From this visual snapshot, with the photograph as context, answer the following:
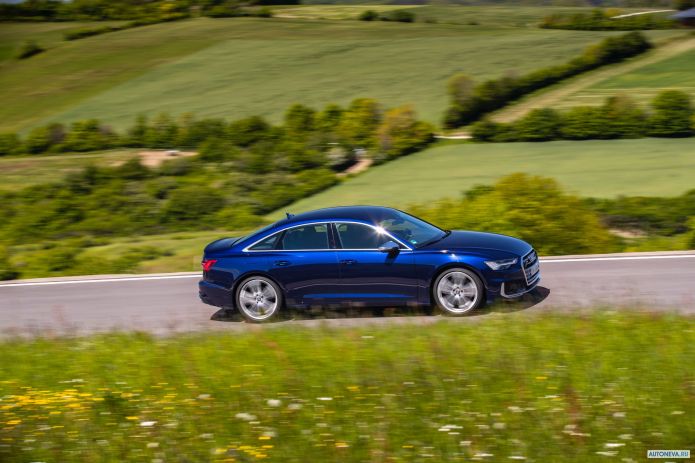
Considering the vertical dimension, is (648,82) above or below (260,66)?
below

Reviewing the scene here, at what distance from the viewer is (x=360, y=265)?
40.4 ft

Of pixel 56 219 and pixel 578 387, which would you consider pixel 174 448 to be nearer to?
pixel 578 387

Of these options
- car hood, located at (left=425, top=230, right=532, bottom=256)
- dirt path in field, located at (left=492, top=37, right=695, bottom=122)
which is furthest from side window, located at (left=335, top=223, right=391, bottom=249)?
dirt path in field, located at (left=492, top=37, right=695, bottom=122)

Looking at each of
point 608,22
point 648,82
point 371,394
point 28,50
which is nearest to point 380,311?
point 371,394

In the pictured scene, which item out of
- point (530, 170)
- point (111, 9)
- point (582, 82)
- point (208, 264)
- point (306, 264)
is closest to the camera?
point (306, 264)

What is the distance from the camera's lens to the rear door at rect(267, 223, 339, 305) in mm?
12453

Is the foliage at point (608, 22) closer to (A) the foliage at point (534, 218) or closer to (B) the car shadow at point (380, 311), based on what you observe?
(A) the foliage at point (534, 218)

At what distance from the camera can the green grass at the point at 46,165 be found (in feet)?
125

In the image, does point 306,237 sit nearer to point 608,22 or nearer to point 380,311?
point 380,311

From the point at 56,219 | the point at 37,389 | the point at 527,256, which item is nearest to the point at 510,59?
the point at 56,219

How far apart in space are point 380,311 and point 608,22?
4472 centimetres

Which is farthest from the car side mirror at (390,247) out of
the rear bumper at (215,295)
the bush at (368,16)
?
the bush at (368,16)

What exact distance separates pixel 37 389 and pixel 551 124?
1115 inches

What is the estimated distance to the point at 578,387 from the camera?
793 cm
